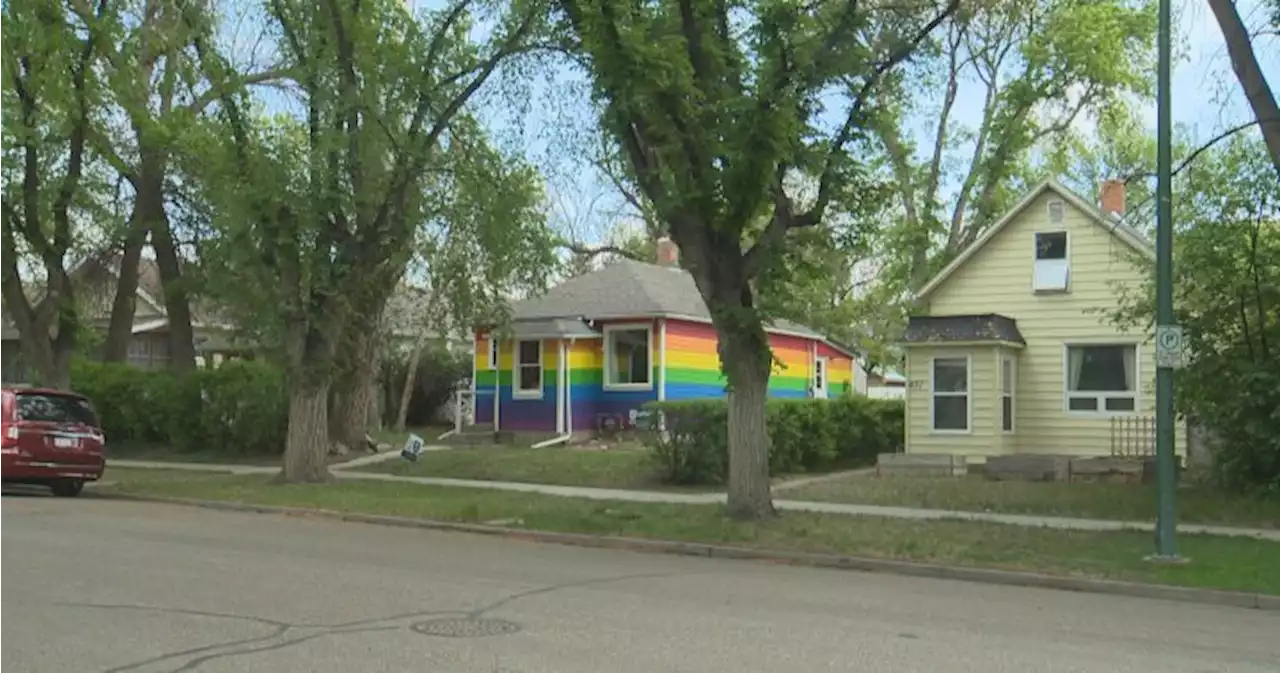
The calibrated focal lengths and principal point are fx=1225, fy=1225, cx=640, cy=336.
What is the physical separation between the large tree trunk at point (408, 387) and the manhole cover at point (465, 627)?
87.9ft

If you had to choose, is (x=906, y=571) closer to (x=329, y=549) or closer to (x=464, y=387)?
(x=329, y=549)

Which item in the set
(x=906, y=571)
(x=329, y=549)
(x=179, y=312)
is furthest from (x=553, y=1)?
(x=179, y=312)

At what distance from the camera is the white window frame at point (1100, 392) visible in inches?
933

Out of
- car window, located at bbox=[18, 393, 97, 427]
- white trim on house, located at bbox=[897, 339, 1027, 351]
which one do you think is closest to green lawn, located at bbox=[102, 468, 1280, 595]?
car window, located at bbox=[18, 393, 97, 427]

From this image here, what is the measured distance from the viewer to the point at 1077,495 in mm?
18531

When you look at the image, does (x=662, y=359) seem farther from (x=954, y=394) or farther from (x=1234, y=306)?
(x=1234, y=306)

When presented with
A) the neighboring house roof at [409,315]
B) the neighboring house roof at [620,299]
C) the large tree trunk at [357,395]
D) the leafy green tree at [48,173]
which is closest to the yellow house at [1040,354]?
the neighboring house roof at [620,299]

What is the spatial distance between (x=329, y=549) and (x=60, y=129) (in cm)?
1503

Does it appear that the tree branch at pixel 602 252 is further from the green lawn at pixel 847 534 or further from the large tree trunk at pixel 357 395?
the green lawn at pixel 847 534

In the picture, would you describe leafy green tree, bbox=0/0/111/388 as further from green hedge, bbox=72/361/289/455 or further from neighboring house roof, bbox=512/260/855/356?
neighboring house roof, bbox=512/260/855/356

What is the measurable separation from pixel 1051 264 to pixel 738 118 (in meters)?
13.5

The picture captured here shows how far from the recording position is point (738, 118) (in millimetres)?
13633

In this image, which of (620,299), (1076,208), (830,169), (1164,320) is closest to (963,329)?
(1076,208)

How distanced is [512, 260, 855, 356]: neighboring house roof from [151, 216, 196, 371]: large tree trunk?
8.24 m
